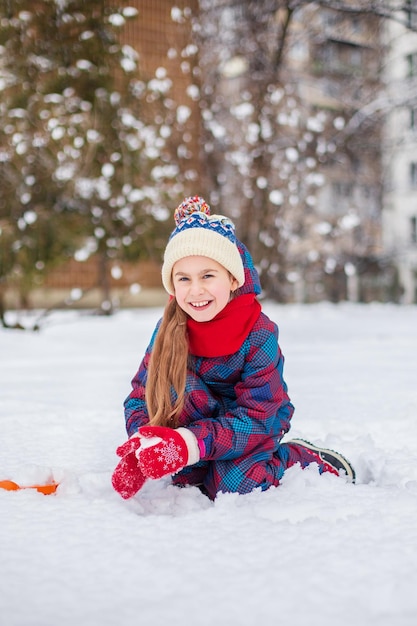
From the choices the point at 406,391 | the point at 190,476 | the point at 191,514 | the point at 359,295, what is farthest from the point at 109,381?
the point at 359,295

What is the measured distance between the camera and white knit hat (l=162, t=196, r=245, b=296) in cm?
160

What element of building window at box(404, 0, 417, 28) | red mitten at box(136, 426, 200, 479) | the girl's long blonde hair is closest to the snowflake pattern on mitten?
red mitten at box(136, 426, 200, 479)

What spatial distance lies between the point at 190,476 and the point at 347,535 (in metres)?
0.55

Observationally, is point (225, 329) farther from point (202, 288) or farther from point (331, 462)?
point (331, 462)

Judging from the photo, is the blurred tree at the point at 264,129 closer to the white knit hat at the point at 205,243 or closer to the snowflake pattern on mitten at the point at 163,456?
the white knit hat at the point at 205,243

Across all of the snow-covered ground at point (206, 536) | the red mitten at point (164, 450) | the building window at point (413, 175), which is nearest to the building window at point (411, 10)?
the snow-covered ground at point (206, 536)

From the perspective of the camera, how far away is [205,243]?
5.26ft

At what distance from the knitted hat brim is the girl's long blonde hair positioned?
16 cm

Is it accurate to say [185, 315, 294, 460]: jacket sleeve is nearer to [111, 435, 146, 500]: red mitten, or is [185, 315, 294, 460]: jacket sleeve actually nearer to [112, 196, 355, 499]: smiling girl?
[112, 196, 355, 499]: smiling girl

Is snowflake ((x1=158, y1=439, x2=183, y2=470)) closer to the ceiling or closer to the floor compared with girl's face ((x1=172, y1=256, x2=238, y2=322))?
closer to the floor

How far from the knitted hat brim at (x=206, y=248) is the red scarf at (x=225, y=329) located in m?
0.07

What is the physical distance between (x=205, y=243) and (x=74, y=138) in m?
5.03

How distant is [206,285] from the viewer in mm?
1609

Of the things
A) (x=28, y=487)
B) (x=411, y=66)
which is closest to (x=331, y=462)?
(x=28, y=487)
